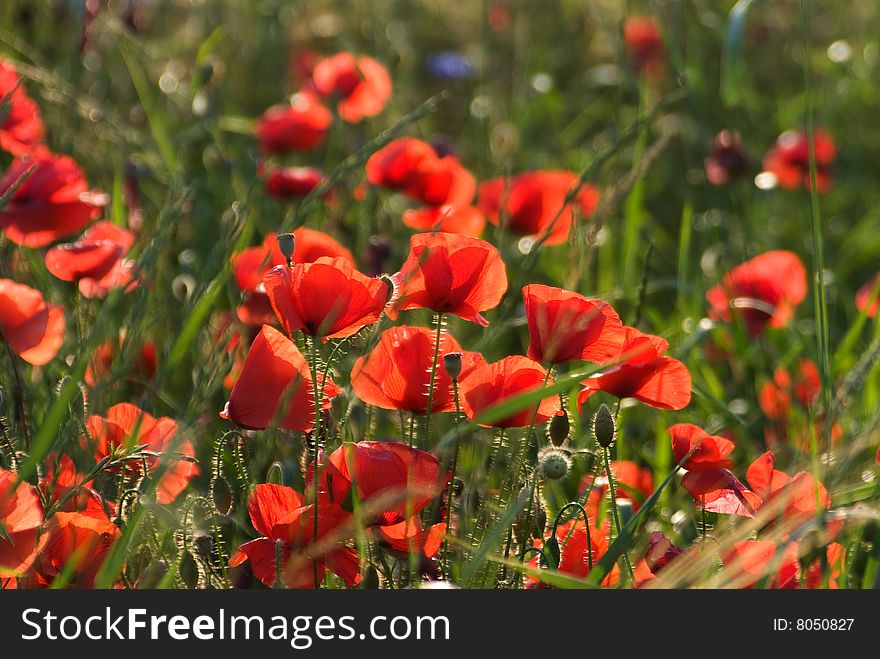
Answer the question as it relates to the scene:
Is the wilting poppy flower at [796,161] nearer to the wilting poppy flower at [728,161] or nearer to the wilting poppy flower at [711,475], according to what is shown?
the wilting poppy flower at [728,161]

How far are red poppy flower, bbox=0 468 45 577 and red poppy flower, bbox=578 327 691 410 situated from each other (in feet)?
1.50

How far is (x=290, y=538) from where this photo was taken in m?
0.94

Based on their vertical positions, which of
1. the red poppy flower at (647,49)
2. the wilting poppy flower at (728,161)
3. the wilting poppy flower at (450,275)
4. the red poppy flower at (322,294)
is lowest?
the red poppy flower at (322,294)

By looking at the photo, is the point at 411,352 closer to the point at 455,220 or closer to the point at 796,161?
the point at 455,220

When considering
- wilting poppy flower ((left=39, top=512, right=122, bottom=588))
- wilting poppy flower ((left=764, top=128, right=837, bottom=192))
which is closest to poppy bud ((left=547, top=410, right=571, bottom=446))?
wilting poppy flower ((left=39, top=512, right=122, bottom=588))

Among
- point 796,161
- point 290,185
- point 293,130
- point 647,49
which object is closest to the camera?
point 290,185

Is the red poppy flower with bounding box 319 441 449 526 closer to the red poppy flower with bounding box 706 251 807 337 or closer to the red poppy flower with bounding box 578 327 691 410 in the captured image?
the red poppy flower with bounding box 578 327 691 410

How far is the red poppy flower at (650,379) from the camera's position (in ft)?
3.39

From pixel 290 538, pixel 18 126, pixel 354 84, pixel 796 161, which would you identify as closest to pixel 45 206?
pixel 18 126

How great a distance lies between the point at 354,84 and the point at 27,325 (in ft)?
3.91

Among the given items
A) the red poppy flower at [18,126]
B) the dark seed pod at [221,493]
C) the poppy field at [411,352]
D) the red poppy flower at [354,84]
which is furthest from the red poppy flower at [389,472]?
the red poppy flower at [354,84]

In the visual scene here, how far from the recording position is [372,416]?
3.76 feet

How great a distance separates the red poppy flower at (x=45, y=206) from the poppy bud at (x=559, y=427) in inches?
26.3

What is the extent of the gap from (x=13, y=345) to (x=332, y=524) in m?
0.39
